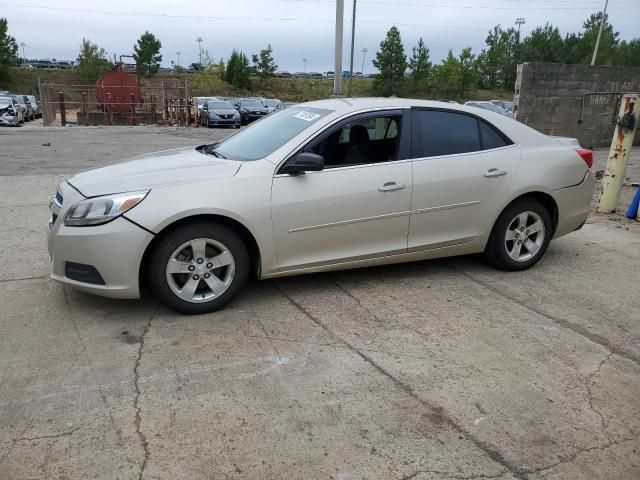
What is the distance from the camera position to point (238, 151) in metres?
4.68

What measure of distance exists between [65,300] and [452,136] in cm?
349

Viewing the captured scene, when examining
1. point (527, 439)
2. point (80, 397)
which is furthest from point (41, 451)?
point (527, 439)

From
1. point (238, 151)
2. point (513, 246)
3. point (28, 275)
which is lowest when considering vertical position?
point (28, 275)

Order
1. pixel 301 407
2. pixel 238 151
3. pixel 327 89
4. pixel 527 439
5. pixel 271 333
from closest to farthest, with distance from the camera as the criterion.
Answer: pixel 527 439, pixel 301 407, pixel 271 333, pixel 238 151, pixel 327 89

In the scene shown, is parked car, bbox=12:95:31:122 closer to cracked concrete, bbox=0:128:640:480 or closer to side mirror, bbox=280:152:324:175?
cracked concrete, bbox=0:128:640:480

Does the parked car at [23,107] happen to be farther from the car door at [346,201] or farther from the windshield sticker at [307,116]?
the car door at [346,201]

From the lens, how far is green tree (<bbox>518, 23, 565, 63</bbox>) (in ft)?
195

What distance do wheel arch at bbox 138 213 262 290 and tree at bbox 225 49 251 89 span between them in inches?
2517

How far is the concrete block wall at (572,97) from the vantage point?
44.4 ft

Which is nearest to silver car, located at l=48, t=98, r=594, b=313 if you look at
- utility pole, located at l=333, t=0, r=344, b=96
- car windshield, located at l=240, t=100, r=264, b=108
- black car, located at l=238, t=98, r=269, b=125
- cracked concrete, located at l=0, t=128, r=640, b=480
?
cracked concrete, located at l=0, t=128, r=640, b=480

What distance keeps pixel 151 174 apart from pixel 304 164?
114cm

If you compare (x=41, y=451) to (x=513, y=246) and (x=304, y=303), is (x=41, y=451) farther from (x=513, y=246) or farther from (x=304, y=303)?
(x=513, y=246)

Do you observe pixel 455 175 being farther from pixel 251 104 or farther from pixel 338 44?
pixel 251 104

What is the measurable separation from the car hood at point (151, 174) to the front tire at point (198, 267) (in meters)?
0.39
